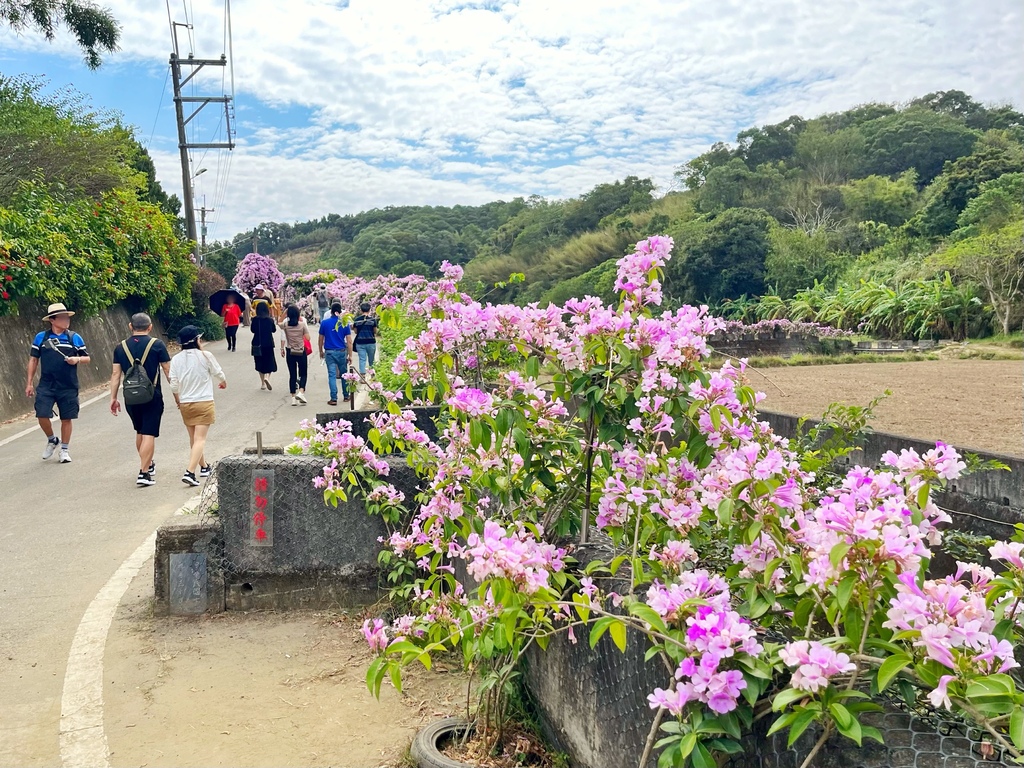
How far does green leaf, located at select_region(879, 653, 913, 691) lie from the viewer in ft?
5.40

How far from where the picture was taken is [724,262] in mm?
41250

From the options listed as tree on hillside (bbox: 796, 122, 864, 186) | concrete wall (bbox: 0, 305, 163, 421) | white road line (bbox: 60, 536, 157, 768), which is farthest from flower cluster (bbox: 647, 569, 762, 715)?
tree on hillside (bbox: 796, 122, 864, 186)

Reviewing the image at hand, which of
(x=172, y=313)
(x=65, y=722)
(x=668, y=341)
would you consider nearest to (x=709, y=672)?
(x=668, y=341)

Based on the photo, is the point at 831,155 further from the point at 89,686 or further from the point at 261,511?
the point at 89,686

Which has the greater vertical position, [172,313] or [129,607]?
[172,313]

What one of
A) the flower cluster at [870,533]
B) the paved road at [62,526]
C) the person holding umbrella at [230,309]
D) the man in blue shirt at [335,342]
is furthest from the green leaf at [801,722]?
the person holding umbrella at [230,309]

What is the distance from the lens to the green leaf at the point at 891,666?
5.40 feet

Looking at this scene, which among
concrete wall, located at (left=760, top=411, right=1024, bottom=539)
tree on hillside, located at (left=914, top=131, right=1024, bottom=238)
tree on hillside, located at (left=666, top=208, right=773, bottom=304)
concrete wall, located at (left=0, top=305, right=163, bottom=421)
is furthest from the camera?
tree on hillside, located at (left=666, top=208, right=773, bottom=304)

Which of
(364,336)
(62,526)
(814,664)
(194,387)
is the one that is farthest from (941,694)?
(364,336)

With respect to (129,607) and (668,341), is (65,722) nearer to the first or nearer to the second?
(129,607)

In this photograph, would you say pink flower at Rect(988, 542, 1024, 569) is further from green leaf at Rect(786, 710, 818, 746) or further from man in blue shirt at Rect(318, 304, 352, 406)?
man in blue shirt at Rect(318, 304, 352, 406)

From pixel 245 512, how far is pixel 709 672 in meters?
3.78

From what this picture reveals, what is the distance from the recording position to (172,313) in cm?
2433

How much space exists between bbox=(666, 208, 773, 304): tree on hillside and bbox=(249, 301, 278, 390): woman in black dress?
29892 millimetres
